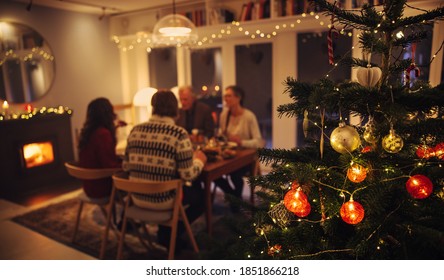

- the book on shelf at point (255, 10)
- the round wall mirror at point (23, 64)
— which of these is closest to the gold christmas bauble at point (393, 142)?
the book on shelf at point (255, 10)

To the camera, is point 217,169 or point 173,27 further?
point 173,27

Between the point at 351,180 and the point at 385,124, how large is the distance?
0.53ft

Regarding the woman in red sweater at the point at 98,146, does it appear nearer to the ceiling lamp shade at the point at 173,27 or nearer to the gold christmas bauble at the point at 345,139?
the ceiling lamp shade at the point at 173,27

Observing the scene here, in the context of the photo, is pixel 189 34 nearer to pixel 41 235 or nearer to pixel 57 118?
pixel 41 235

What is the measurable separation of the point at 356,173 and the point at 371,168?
0.21 ft

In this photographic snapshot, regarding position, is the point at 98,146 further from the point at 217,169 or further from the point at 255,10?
the point at 255,10

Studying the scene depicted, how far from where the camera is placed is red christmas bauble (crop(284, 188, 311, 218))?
85 centimetres

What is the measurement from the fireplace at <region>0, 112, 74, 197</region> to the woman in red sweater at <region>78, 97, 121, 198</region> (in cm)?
193

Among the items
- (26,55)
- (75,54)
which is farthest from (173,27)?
(75,54)

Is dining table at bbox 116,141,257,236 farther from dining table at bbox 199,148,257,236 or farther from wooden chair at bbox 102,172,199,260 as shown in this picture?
wooden chair at bbox 102,172,199,260

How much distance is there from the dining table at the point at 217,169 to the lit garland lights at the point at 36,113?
8.57 ft

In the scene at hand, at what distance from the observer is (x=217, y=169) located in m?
2.44

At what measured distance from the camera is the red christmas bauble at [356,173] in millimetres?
812

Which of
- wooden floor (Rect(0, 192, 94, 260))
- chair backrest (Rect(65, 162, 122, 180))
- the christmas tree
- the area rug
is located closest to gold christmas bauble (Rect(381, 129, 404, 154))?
the christmas tree
